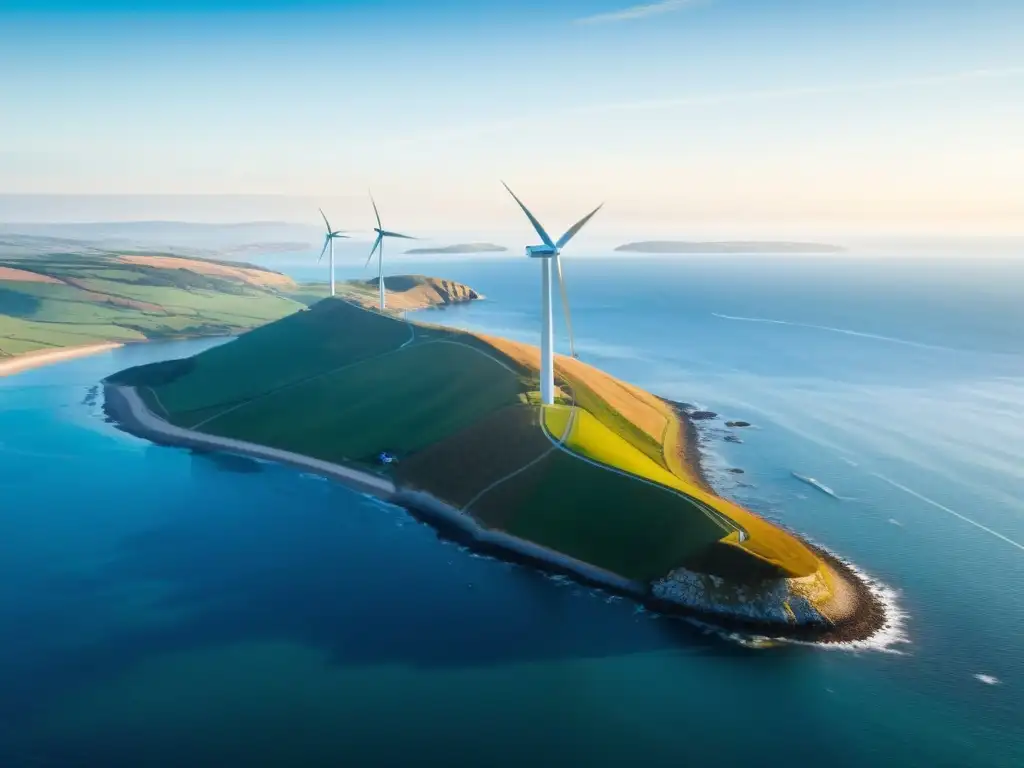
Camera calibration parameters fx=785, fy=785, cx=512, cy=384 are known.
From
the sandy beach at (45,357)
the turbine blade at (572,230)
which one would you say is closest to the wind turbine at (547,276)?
the turbine blade at (572,230)

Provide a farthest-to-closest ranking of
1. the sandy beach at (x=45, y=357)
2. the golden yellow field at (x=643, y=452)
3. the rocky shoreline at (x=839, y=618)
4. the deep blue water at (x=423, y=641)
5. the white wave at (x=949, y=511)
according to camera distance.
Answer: the sandy beach at (x=45, y=357) < the white wave at (x=949, y=511) < the golden yellow field at (x=643, y=452) < the rocky shoreline at (x=839, y=618) < the deep blue water at (x=423, y=641)

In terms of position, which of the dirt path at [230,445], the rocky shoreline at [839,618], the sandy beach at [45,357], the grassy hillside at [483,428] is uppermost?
the grassy hillside at [483,428]

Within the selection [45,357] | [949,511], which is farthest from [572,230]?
[45,357]

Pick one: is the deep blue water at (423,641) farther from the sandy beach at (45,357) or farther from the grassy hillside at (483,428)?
the sandy beach at (45,357)

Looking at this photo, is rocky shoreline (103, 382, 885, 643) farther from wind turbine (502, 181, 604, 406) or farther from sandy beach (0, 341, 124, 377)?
sandy beach (0, 341, 124, 377)

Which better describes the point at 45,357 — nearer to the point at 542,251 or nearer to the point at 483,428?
the point at 483,428
